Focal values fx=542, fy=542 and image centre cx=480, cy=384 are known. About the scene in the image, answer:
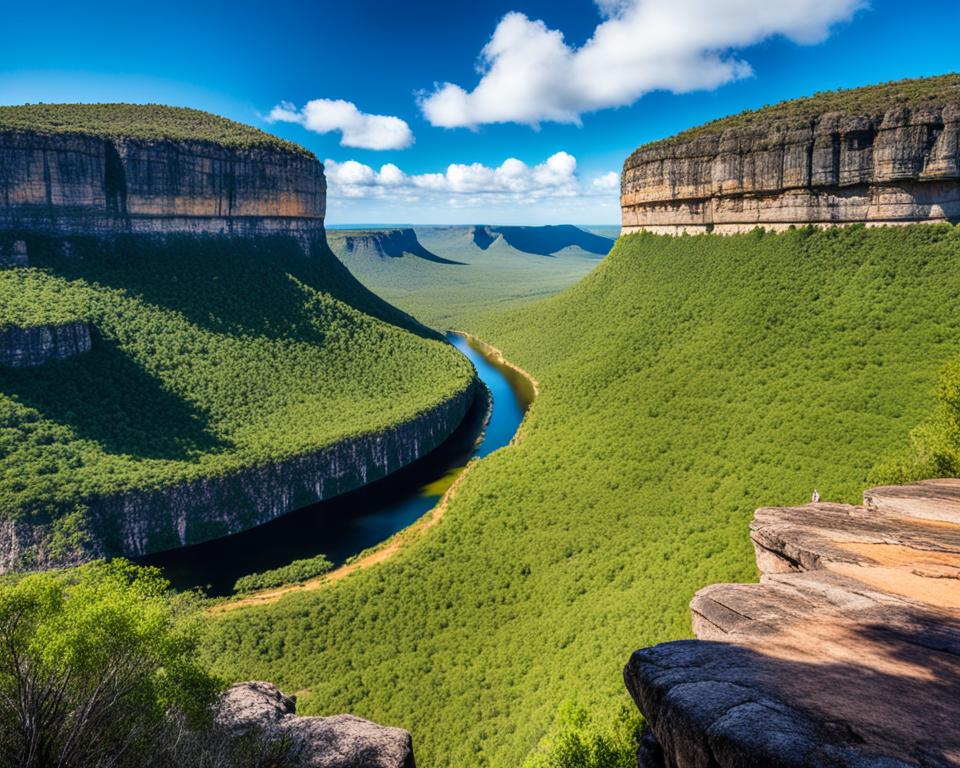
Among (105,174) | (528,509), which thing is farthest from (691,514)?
(105,174)

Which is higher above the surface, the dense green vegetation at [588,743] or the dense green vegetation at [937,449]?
the dense green vegetation at [937,449]

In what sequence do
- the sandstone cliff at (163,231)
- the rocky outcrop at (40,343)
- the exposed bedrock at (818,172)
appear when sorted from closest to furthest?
the sandstone cliff at (163,231) < the exposed bedrock at (818,172) < the rocky outcrop at (40,343)

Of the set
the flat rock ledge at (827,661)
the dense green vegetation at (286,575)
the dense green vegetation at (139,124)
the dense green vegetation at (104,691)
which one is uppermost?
the dense green vegetation at (139,124)

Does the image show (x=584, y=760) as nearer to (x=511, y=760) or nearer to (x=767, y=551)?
(x=511, y=760)

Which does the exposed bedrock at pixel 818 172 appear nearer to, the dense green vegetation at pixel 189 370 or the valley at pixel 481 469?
the valley at pixel 481 469

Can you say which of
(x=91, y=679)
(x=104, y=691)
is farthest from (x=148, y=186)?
(x=104, y=691)

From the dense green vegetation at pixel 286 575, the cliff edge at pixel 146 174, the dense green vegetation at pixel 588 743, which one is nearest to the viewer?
the dense green vegetation at pixel 588 743

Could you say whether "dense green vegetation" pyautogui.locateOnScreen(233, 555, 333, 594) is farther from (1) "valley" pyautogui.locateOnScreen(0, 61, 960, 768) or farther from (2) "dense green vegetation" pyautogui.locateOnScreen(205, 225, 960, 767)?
(2) "dense green vegetation" pyautogui.locateOnScreen(205, 225, 960, 767)

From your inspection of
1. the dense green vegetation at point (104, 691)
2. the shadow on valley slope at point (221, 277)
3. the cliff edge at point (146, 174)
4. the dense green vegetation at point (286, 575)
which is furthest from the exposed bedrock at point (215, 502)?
the cliff edge at point (146, 174)
